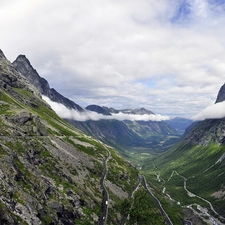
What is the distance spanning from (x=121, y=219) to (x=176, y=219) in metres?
71.5

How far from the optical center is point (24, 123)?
17812 centimetres

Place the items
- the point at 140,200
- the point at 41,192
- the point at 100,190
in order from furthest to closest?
the point at 100,190 < the point at 140,200 < the point at 41,192

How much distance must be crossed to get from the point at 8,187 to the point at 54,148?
8989cm

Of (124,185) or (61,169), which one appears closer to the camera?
(61,169)

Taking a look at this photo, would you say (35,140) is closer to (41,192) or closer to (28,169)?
(28,169)

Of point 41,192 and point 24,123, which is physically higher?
point 24,123

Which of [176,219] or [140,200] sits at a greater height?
[140,200]

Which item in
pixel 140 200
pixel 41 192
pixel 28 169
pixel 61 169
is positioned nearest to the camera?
pixel 41 192

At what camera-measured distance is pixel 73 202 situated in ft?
373

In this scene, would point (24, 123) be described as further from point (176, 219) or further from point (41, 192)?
point (176, 219)

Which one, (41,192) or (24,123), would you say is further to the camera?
(24,123)

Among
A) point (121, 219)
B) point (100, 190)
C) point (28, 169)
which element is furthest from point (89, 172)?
point (28, 169)

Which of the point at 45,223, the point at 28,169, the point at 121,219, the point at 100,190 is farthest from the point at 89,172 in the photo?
the point at 45,223

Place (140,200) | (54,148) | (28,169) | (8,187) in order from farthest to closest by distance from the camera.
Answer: (54,148)
(140,200)
(28,169)
(8,187)
